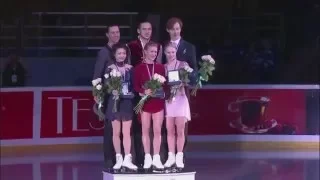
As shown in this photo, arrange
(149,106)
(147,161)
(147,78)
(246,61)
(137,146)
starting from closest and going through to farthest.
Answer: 1. (147,78)
2. (149,106)
3. (147,161)
4. (137,146)
5. (246,61)

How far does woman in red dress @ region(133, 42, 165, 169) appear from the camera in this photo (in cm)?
897

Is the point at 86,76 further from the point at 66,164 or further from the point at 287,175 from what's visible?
the point at 287,175

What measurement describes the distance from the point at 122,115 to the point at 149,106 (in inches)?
11.0

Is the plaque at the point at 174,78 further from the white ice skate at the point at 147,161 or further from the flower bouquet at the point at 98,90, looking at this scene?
the white ice skate at the point at 147,161

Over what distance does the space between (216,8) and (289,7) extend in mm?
1416

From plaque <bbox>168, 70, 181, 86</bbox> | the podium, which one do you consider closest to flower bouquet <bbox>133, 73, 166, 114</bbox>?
plaque <bbox>168, 70, 181, 86</bbox>

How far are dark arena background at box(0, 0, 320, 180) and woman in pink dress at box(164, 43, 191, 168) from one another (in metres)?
0.19

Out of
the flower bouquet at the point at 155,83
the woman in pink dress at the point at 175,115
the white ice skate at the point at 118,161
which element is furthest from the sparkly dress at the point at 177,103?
the white ice skate at the point at 118,161

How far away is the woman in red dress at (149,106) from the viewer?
8.97m

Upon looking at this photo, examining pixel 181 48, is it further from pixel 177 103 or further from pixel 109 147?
pixel 109 147

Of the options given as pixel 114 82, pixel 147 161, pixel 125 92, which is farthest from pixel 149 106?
pixel 147 161

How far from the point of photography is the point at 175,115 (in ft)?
30.1

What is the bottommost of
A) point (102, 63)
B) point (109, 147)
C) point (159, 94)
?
point (109, 147)

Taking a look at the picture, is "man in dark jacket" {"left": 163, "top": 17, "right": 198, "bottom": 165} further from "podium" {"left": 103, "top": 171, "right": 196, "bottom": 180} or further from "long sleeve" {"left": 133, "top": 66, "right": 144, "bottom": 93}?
"podium" {"left": 103, "top": 171, "right": 196, "bottom": 180}
